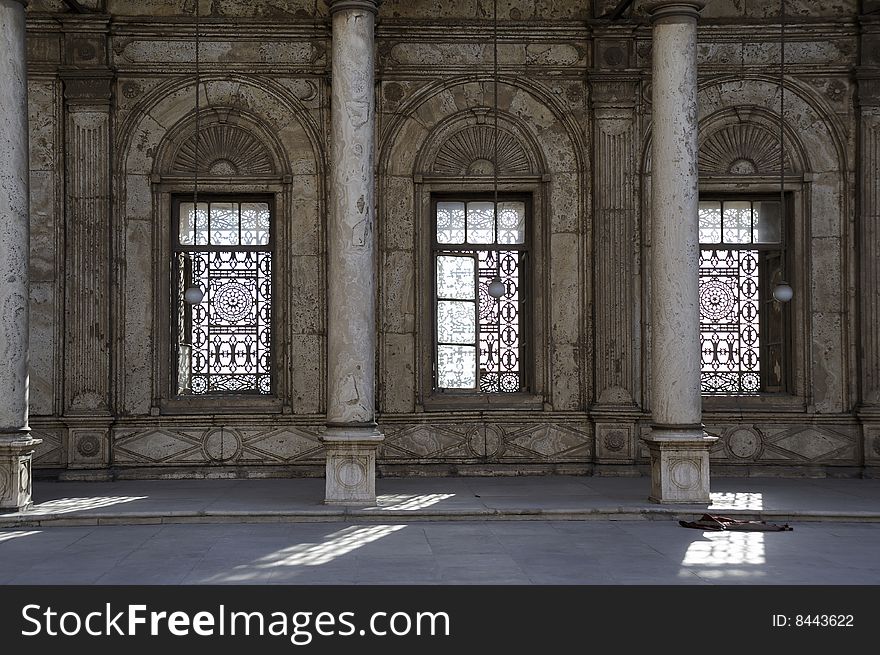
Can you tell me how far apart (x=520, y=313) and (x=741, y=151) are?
3.59m

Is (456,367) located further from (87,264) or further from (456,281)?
(87,264)

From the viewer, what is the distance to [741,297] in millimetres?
15016

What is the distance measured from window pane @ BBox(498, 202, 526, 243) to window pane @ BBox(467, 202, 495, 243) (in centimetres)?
12

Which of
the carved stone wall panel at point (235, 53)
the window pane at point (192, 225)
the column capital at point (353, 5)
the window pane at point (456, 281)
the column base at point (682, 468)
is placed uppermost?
the carved stone wall panel at point (235, 53)

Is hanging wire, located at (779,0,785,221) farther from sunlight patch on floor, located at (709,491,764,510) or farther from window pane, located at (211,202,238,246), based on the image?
window pane, located at (211,202,238,246)

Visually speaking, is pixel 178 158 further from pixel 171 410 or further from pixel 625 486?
pixel 625 486

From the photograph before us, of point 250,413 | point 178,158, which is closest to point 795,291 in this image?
point 250,413

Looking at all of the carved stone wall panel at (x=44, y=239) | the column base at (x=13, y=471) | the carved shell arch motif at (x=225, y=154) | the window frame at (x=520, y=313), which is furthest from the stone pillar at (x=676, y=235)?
the carved stone wall panel at (x=44, y=239)

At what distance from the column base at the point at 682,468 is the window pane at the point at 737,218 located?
4.02 m

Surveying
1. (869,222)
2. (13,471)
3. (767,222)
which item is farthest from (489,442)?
(13,471)

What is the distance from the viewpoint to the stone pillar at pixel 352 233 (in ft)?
38.8

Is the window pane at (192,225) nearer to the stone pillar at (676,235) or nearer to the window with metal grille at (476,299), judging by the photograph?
the window with metal grille at (476,299)

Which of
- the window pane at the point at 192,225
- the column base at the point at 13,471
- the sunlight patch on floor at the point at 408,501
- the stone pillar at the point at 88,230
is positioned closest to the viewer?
the column base at the point at 13,471

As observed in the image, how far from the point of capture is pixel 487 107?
584 inches
